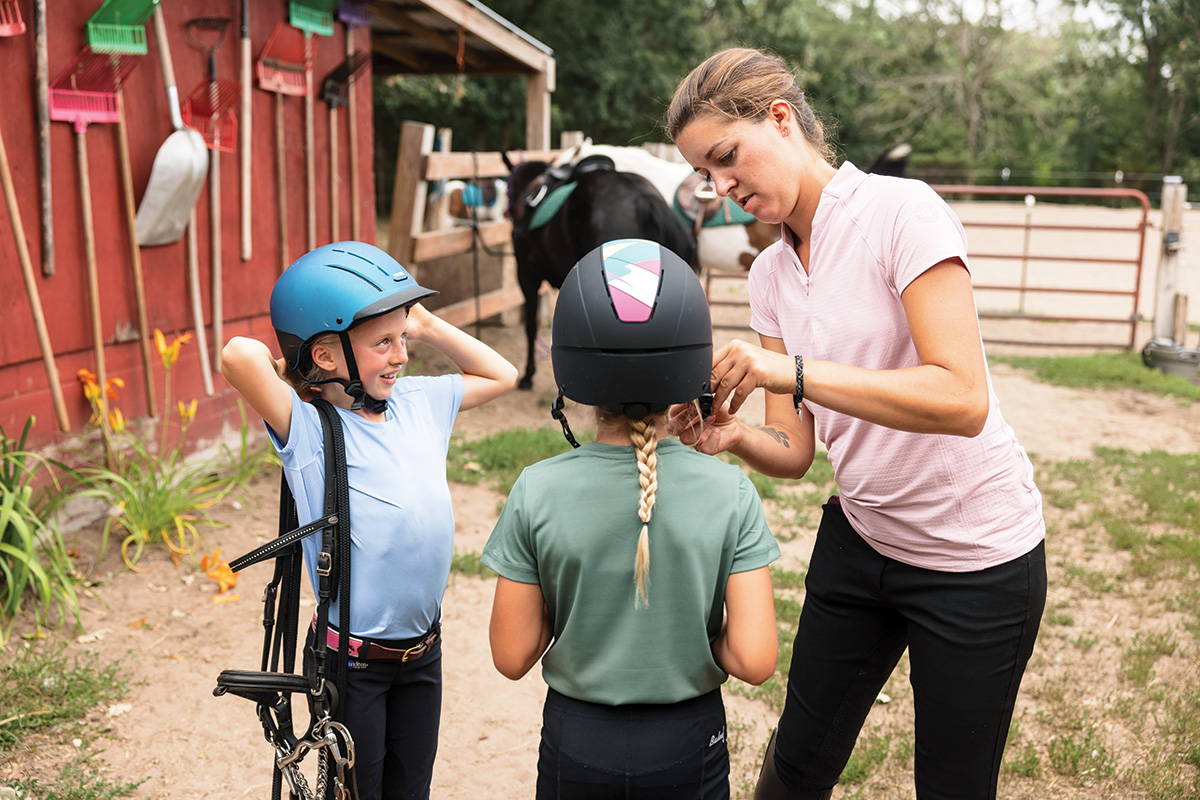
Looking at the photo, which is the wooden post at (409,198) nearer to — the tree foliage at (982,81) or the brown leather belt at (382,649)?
the brown leather belt at (382,649)

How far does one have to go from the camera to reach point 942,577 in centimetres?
188

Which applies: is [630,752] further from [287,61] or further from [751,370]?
[287,61]

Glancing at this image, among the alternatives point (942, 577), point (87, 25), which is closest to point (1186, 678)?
point (942, 577)

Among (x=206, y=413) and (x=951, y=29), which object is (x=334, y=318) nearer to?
(x=206, y=413)

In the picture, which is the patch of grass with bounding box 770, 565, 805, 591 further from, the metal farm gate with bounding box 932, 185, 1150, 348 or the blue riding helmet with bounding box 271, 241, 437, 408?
the metal farm gate with bounding box 932, 185, 1150, 348

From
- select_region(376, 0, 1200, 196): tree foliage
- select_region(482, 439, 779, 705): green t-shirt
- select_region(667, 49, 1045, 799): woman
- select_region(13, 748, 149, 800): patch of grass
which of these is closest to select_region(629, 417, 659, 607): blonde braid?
select_region(482, 439, 779, 705): green t-shirt

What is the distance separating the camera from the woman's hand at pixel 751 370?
162 cm

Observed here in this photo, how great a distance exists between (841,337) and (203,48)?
4767 mm

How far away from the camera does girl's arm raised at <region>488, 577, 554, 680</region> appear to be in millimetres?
1596

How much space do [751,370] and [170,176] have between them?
13.6 ft

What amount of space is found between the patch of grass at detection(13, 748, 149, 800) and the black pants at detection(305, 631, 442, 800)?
118 cm

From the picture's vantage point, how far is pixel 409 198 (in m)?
7.32

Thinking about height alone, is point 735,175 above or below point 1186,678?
above

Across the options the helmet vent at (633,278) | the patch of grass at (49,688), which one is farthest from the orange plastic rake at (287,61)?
the helmet vent at (633,278)
